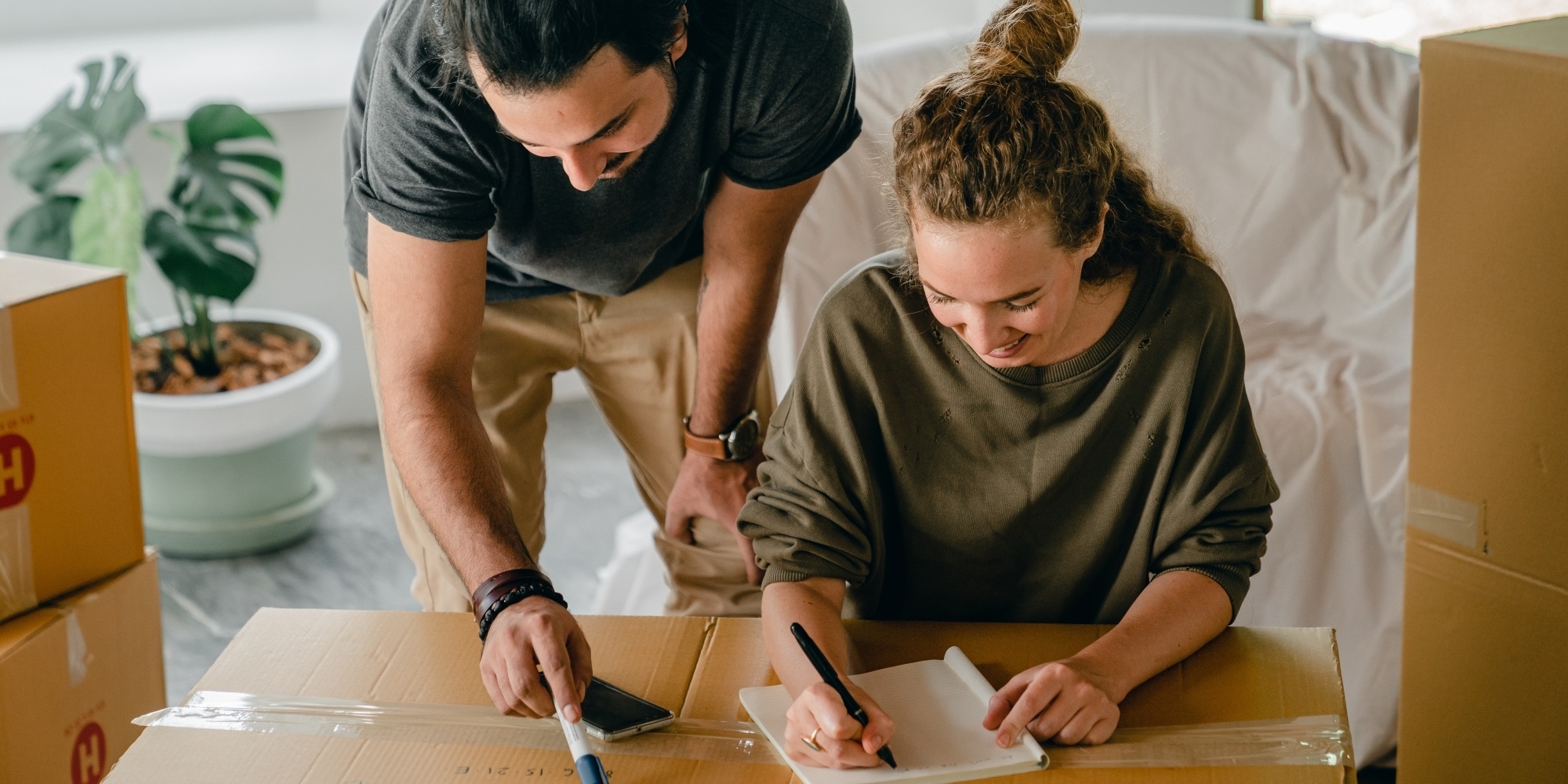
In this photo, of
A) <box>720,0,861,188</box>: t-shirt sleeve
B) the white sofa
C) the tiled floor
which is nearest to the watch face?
<box>720,0,861,188</box>: t-shirt sleeve

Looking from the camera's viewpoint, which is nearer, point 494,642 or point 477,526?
point 494,642

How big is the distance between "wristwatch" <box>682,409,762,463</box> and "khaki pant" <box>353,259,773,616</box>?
9 cm

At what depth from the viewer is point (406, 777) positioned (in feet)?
3.11

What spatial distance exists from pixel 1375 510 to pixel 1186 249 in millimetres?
739

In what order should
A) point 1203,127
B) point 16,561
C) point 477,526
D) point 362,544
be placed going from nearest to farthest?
point 477,526 → point 16,561 → point 1203,127 → point 362,544

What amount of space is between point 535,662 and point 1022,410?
0.45 metres

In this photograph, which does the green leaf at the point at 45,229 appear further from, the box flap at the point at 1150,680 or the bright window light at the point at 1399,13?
the bright window light at the point at 1399,13

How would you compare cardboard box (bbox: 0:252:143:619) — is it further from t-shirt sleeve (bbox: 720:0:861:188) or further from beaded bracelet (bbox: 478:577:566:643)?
t-shirt sleeve (bbox: 720:0:861:188)

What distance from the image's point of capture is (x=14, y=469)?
1.28 metres

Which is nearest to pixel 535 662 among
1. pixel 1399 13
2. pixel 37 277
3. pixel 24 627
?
pixel 24 627

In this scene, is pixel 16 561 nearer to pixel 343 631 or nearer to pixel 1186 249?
pixel 343 631

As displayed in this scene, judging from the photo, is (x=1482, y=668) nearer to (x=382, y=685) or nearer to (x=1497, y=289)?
(x=1497, y=289)

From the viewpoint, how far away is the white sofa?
6.56ft

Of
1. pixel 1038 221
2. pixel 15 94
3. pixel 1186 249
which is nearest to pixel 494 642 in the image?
pixel 1038 221
